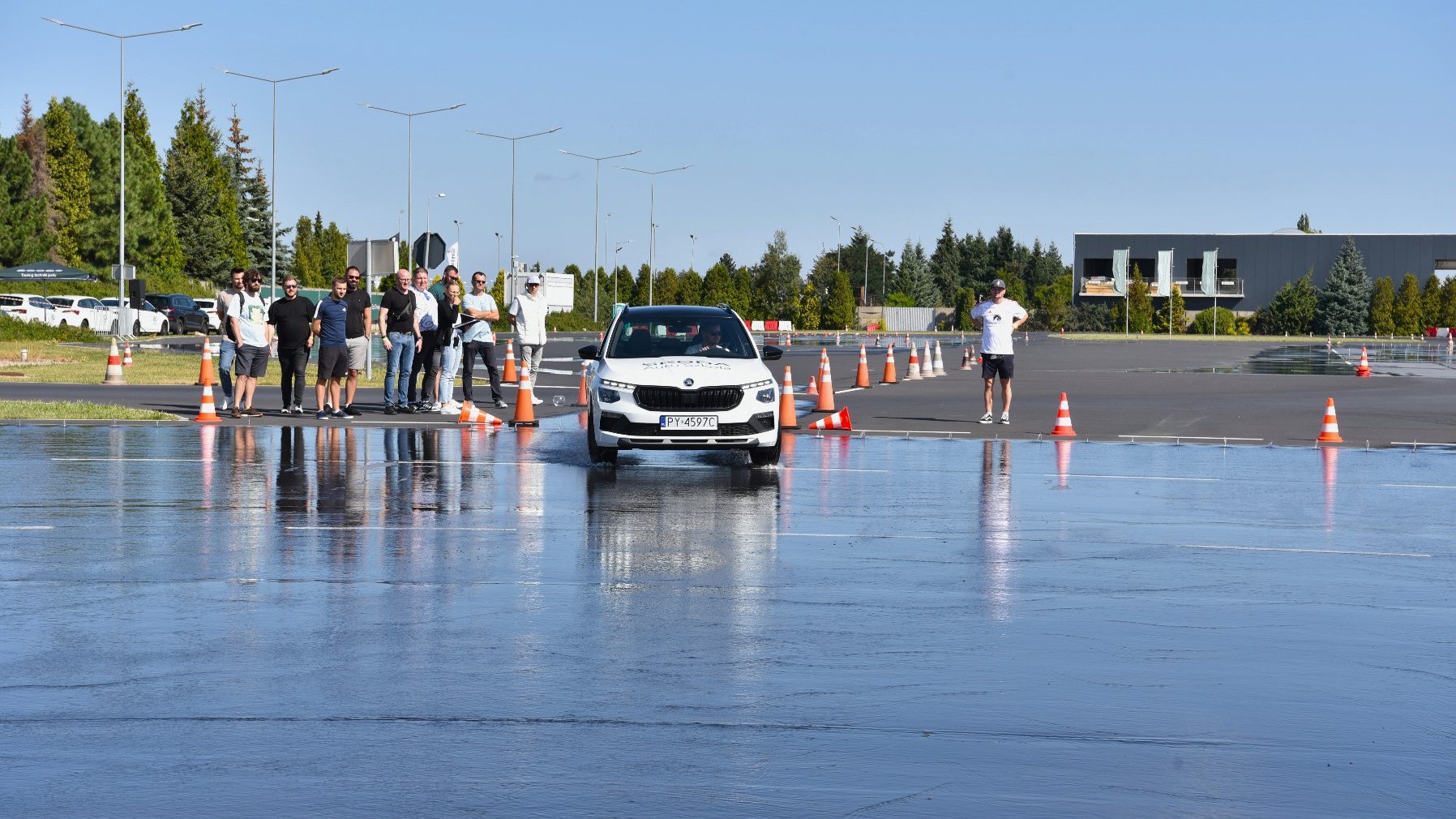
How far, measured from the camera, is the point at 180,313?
248 feet

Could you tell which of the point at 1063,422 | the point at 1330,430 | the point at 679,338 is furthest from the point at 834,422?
the point at 1330,430

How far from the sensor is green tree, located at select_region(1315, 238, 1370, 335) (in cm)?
11231

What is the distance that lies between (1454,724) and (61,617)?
6196 mm

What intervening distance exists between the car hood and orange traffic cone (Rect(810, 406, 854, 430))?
4711mm

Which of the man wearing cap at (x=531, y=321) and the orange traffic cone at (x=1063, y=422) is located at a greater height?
the man wearing cap at (x=531, y=321)

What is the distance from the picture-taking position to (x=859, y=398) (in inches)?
1172

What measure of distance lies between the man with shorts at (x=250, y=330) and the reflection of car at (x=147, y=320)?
153ft

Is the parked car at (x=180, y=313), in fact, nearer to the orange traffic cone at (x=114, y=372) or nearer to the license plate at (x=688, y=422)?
the orange traffic cone at (x=114, y=372)

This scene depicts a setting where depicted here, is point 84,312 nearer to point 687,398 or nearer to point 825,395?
point 825,395

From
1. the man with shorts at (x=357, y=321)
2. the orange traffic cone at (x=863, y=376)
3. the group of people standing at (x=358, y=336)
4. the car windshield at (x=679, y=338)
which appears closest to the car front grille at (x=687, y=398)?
the car windshield at (x=679, y=338)

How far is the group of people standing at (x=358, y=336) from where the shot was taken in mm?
22094

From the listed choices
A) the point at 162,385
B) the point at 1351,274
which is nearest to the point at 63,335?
the point at 162,385

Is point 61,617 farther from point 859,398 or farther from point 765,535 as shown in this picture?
point 859,398

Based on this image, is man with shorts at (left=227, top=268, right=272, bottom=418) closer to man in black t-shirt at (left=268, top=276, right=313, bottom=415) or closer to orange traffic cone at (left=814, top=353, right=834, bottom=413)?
man in black t-shirt at (left=268, top=276, right=313, bottom=415)
